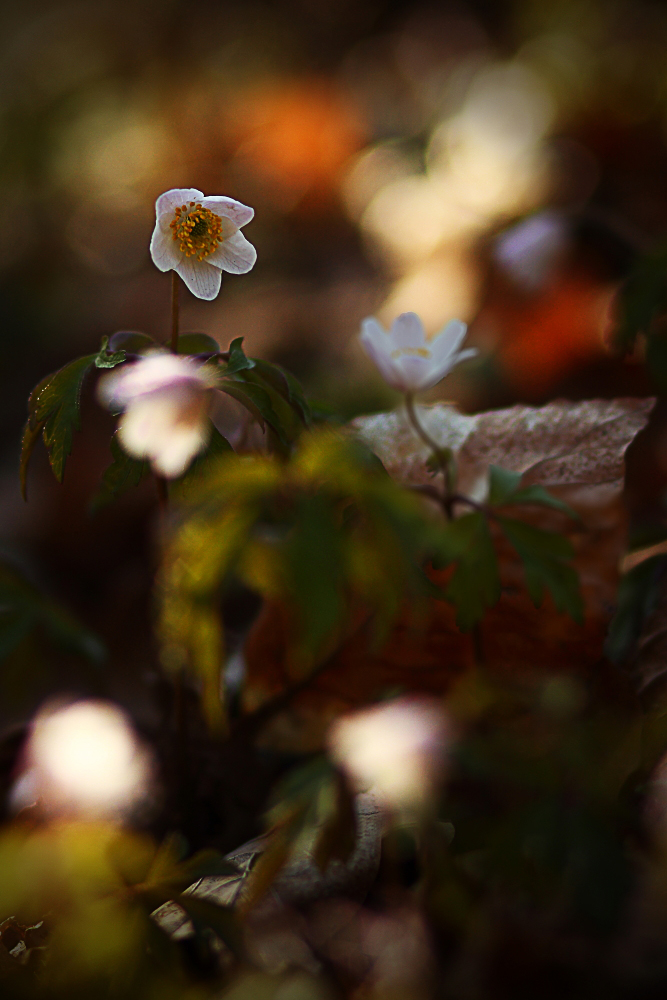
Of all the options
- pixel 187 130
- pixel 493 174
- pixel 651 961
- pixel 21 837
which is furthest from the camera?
pixel 187 130

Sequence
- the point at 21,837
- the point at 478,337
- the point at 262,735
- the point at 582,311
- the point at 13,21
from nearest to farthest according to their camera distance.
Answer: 1. the point at 21,837
2. the point at 262,735
3. the point at 582,311
4. the point at 478,337
5. the point at 13,21

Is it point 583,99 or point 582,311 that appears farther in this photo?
point 583,99

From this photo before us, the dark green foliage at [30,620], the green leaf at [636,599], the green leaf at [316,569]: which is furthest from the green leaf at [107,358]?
the green leaf at [636,599]

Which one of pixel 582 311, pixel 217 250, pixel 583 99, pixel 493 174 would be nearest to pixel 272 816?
pixel 217 250

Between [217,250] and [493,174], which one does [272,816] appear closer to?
[217,250]

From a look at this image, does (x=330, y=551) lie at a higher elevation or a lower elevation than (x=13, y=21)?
lower

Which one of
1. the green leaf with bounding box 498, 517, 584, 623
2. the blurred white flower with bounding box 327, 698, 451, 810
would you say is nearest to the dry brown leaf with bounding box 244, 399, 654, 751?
the green leaf with bounding box 498, 517, 584, 623

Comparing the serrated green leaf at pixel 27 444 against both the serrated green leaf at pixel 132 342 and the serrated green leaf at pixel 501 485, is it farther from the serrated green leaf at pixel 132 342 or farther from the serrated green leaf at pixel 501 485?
the serrated green leaf at pixel 501 485

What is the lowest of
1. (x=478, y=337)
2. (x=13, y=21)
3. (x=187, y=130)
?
(x=478, y=337)
